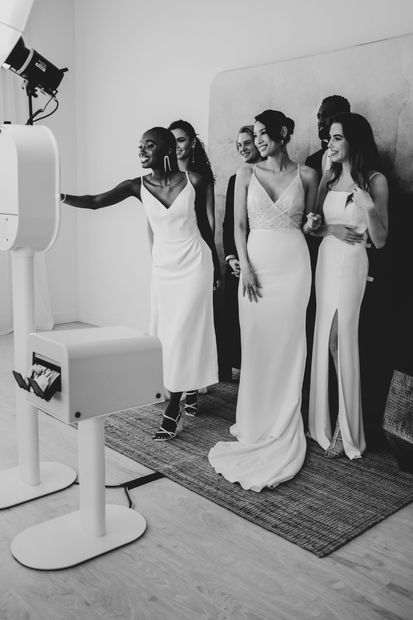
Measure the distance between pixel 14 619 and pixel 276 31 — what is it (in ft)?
12.0

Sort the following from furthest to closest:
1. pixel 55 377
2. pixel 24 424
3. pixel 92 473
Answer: pixel 24 424 → pixel 92 473 → pixel 55 377

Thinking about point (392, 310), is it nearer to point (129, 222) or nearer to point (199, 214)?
point (199, 214)

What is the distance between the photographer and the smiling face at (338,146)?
9.59 feet

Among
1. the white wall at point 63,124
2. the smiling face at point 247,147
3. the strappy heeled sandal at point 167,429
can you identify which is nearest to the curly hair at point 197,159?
the smiling face at point 247,147

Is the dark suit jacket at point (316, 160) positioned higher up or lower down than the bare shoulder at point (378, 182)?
higher up

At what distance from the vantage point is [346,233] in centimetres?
297

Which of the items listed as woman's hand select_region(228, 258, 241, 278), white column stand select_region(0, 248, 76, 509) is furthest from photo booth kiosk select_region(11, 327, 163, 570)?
woman's hand select_region(228, 258, 241, 278)

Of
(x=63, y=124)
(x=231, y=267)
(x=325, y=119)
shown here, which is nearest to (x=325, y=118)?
(x=325, y=119)

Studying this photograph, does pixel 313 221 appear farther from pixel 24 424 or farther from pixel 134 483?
pixel 24 424

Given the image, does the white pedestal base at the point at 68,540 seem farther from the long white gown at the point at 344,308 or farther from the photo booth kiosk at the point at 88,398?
the long white gown at the point at 344,308

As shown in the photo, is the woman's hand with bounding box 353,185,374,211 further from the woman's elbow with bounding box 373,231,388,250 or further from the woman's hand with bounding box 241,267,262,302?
the woman's hand with bounding box 241,267,262,302

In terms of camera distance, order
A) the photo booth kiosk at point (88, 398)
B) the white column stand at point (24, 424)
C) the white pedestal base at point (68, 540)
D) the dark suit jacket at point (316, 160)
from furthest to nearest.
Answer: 1. the dark suit jacket at point (316, 160)
2. the white column stand at point (24, 424)
3. the white pedestal base at point (68, 540)
4. the photo booth kiosk at point (88, 398)

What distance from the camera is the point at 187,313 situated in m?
3.16

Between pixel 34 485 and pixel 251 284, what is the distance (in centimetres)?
133
